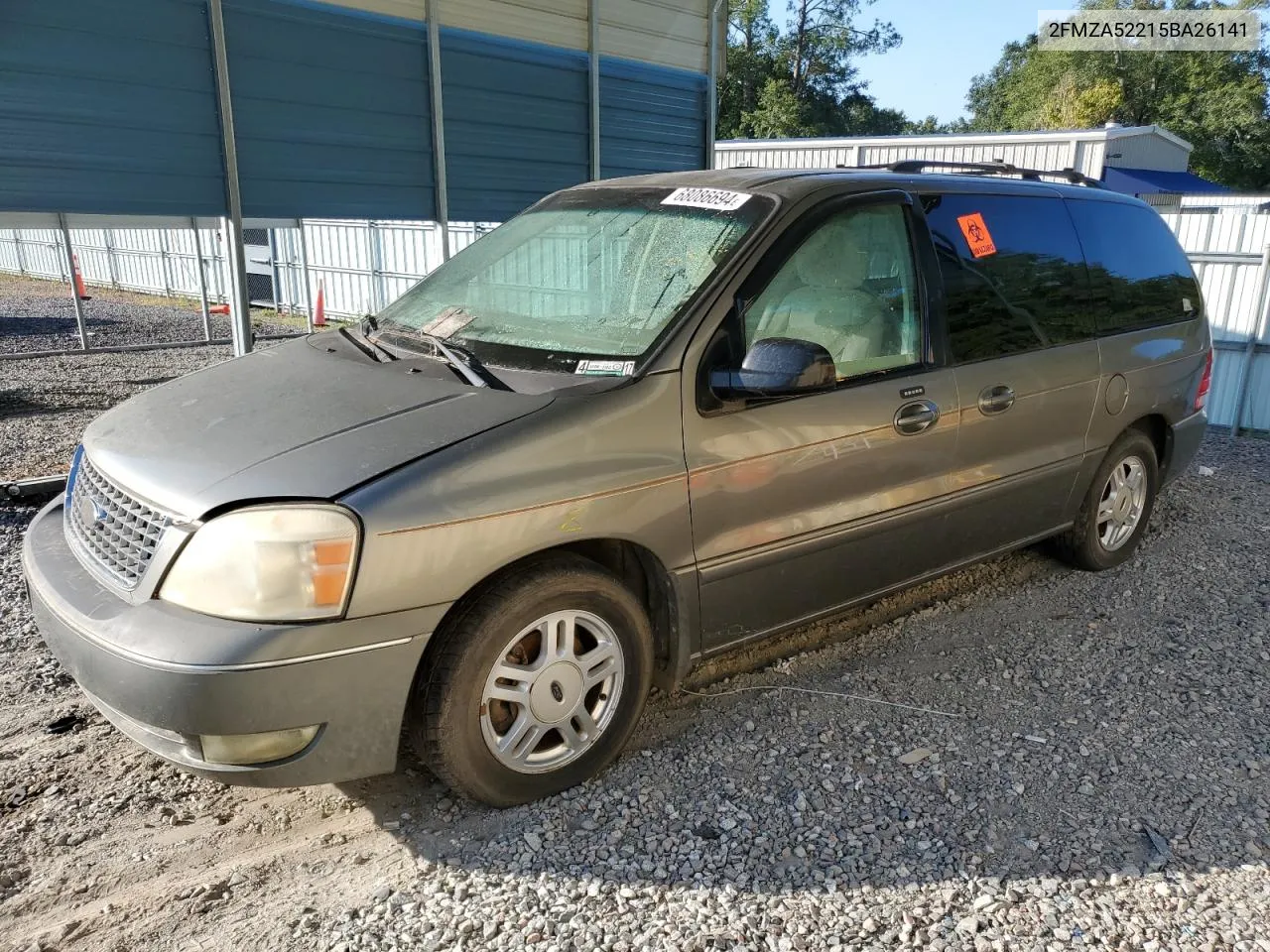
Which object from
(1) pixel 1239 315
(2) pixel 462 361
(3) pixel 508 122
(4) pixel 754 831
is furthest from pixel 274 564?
(1) pixel 1239 315

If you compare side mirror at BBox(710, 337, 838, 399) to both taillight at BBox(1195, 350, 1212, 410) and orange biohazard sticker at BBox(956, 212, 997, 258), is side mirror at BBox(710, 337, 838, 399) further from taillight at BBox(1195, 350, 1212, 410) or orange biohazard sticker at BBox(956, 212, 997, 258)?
taillight at BBox(1195, 350, 1212, 410)

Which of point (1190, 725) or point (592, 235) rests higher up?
point (592, 235)

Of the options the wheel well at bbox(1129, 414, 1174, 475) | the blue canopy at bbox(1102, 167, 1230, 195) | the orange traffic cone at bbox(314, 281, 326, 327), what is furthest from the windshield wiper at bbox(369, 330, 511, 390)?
the blue canopy at bbox(1102, 167, 1230, 195)

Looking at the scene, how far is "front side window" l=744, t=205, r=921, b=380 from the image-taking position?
11.1ft

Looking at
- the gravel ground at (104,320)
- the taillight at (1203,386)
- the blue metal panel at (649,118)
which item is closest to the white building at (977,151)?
the gravel ground at (104,320)

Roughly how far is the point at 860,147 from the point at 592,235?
23892 mm

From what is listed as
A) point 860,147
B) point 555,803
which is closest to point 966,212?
point 555,803

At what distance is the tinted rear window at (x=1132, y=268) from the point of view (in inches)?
184

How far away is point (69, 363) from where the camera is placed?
1145 centimetres

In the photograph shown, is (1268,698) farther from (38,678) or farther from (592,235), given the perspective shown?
(38,678)

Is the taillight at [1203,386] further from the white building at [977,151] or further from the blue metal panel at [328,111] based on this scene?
the white building at [977,151]

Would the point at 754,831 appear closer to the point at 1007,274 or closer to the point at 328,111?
the point at 1007,274

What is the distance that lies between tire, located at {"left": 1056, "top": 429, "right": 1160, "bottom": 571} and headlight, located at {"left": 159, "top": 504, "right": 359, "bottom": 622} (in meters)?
3.78

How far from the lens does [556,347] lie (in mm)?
3238
